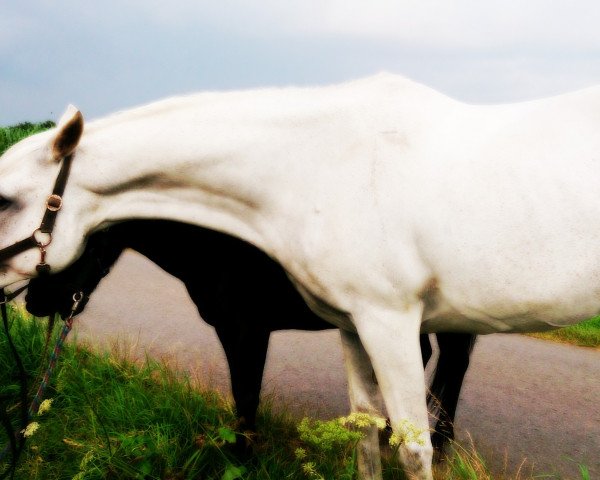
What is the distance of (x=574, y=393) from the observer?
4473 millimetres

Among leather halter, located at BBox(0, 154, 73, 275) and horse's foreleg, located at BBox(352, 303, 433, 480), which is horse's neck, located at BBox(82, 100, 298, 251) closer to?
leather halter, located at BBox(0, 154, 73, 275)

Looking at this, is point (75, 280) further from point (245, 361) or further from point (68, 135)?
point (245, 361)

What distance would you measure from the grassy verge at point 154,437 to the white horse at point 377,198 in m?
0.49

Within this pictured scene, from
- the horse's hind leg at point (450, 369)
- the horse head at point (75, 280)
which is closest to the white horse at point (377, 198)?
the horse head at point (75, 280)

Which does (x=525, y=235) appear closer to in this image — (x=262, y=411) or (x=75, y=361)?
(x=262, y=411)

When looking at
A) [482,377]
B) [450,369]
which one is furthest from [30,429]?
[482,377]

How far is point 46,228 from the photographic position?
2158mm

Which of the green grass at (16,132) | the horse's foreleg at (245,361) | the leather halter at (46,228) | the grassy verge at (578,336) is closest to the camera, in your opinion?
the leather halter at (46,228)

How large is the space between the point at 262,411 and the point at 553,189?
6.08 feet

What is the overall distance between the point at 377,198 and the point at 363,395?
2.95ft

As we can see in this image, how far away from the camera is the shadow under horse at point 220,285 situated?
2443mm

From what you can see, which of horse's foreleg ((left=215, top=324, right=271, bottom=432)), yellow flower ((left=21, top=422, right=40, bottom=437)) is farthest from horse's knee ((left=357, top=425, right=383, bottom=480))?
yellow flower ((left=21, top=422, right=40, bottom=437))

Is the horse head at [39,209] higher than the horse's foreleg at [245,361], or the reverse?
the horse head at [39,209]

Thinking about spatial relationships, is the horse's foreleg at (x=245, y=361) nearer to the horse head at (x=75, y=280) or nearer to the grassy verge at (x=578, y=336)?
Result: the horse head at (x=75, y=280)
